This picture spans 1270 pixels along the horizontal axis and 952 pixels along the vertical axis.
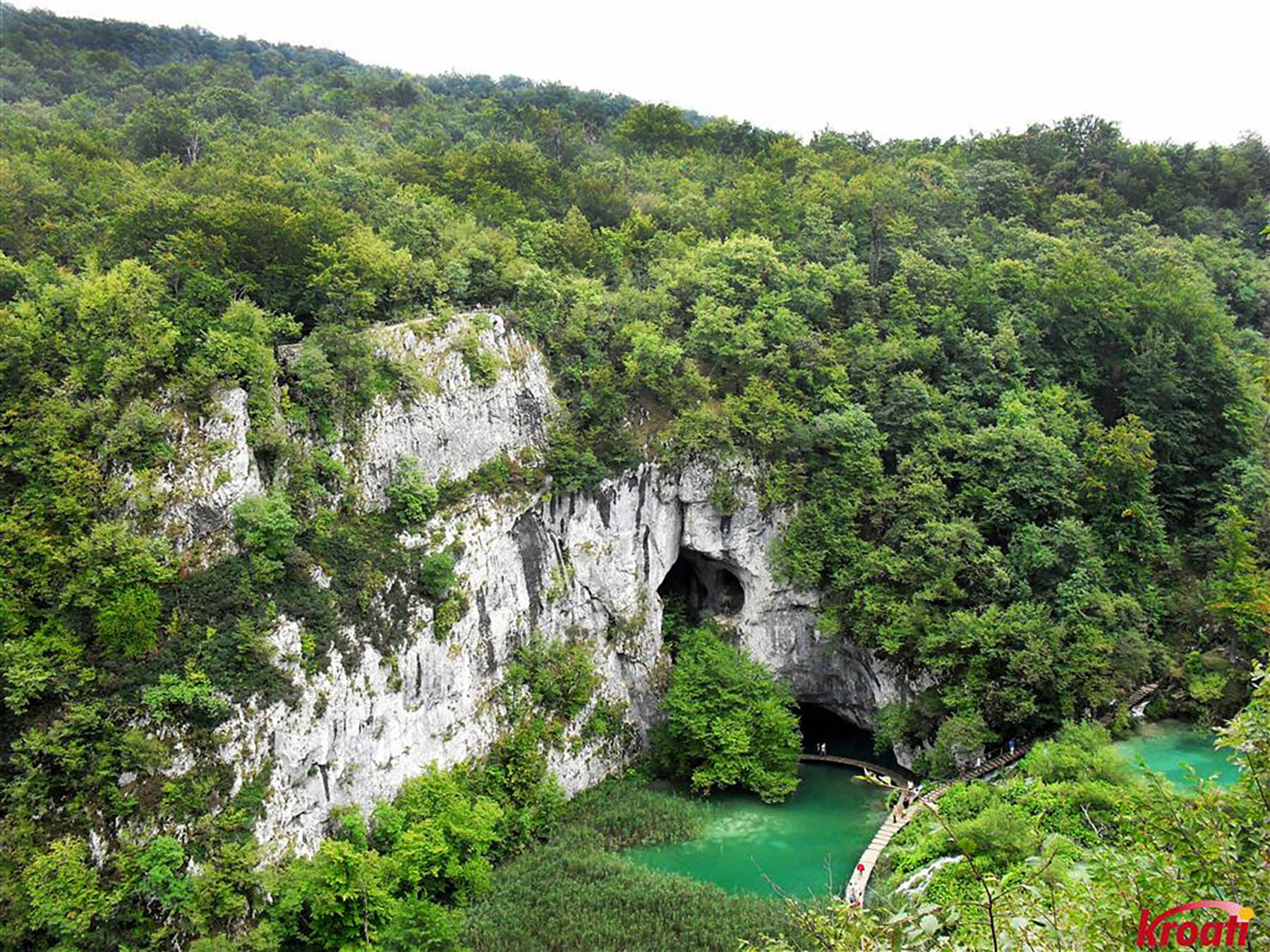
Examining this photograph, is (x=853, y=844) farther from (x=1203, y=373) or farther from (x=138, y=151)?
(x=138, y=151)

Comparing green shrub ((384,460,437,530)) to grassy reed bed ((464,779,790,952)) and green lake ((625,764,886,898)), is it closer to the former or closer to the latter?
grassy reed bed ((464,779,790,952))

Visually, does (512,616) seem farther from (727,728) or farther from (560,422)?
(727,728)

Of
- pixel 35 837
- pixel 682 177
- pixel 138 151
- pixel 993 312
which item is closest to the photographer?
pixel 35 837

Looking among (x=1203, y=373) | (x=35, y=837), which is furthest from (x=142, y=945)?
(x=1203, y=373)

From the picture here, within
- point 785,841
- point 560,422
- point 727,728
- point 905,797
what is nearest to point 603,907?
point 785,841

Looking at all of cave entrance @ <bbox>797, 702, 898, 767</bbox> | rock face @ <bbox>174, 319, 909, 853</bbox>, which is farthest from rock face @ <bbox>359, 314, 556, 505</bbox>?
cave entrance @ <bbox>797, 702, 898, 767</bbox>

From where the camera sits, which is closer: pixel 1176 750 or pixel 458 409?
pixel 1176 750

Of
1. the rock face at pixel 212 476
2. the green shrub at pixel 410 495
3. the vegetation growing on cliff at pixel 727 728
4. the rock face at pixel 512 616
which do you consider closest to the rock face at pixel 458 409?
the rock face at pixel 512 616
